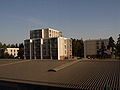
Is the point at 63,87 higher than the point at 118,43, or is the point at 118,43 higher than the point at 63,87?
the point at 118,43

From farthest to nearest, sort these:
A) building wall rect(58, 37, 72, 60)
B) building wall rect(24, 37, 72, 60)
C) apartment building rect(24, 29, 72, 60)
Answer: building wall rect(58, 37, 72, 60)
apartment building rect(24, 29, 72, 60)
building wall rect(24, 37, 72, 60)

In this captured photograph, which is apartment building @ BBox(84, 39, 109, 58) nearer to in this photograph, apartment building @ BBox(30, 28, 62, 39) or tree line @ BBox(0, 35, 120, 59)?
tree line @ BBox(0, 35, 120, 59)

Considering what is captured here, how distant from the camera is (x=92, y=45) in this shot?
340 feet

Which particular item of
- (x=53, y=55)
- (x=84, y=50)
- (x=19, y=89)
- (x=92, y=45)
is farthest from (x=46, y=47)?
(x=19, y=89)

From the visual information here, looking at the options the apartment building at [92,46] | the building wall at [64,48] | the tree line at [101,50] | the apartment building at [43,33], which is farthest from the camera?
the apartment building at [92,46]

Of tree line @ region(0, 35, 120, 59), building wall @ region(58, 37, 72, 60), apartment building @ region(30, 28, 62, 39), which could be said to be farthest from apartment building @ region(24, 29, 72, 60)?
apartment building @ region(30, 28, 62, 39)

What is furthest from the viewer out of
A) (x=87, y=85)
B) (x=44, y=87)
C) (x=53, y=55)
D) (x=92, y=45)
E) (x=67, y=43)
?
(x=92, y=45)

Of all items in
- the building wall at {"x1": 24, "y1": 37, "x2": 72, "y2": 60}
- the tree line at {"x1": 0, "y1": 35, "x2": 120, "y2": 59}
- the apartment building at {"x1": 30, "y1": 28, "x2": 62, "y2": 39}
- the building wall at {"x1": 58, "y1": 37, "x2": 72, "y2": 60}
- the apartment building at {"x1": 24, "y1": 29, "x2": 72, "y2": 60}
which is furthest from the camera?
the apartment building at {"x1": 30, "y1": 28, "x2": 62, "y2": 39}

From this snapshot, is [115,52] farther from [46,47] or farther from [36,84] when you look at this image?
[36,84]

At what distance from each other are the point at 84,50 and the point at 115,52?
725 inches

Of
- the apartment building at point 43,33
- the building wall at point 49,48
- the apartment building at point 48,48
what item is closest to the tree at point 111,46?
the apartment building at point 48,48

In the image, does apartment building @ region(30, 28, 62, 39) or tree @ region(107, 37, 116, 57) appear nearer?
tree @ region(107, 37, 116, 57)

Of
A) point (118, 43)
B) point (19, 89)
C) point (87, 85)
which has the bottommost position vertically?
point (19, 89)

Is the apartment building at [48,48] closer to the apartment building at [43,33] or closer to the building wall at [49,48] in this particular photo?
the building wall at [49,48]
